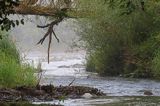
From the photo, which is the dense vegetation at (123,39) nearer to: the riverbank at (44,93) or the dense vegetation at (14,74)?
the riverbank at (44,93)

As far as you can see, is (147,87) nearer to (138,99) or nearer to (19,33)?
(138,99)

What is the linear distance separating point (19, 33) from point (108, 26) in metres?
51.8

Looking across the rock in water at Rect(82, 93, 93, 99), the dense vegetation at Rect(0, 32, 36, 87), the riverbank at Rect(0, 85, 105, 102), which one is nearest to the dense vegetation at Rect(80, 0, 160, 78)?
the riverbank at Rect(0, 85, 105, 102)

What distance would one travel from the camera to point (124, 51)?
945 inches

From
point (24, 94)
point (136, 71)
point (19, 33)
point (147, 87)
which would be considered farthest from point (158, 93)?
point (19, 33)

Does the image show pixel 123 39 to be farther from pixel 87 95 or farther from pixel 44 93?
pixel 44 93

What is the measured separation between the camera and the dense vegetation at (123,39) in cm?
2227

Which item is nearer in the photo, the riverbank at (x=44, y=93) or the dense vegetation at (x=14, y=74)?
the riverbank at (x=44, y=93)

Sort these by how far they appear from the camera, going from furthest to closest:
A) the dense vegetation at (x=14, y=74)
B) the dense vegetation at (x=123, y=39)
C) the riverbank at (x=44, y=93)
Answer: the dense vegetation at (x=123, y=39)
the dense vegetation at (x=14, y=74)
the riverbank at (x=44, y=93)

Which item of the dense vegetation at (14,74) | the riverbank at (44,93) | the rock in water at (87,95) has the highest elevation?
the dense vegetation at (14,74)

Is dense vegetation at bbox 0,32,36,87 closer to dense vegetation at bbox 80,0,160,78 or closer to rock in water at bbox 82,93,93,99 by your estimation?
rock in water at bbox 82,93,93,99

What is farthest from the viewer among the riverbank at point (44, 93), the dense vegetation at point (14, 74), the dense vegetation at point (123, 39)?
the dense vegetation at point (123, 39)

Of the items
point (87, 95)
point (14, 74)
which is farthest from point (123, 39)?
point (14, 74)

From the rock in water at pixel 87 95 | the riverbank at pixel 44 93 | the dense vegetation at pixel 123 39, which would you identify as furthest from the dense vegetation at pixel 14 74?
the dense vegetation at pixel 123 39
